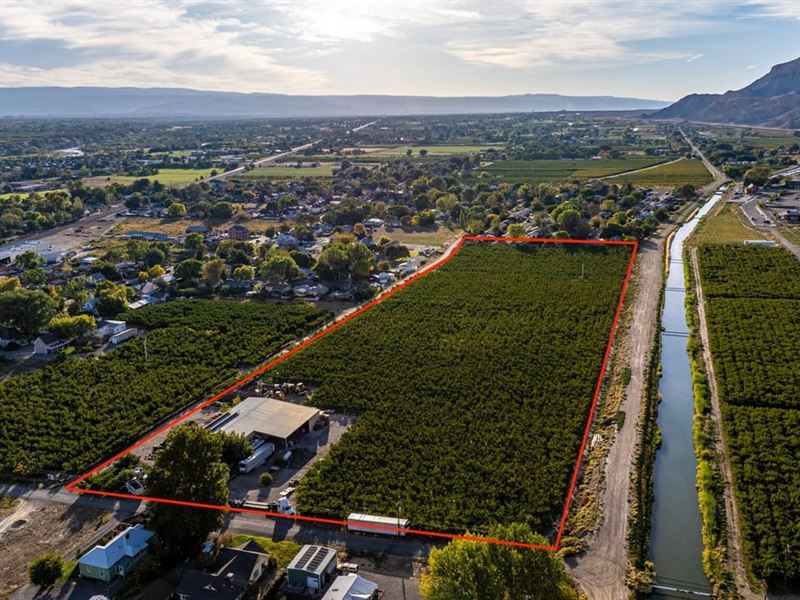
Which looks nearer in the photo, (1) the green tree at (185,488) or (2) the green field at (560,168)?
(1) the green tree at (185,488)

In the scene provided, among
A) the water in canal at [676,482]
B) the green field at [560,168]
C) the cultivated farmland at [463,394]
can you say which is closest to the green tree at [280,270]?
the cultivated farmland at [463,394]

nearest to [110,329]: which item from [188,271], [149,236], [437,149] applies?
[188,271]

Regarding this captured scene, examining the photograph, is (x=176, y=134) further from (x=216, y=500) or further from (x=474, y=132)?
(x=216, y=500)

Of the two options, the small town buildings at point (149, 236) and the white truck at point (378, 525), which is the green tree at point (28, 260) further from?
the white truck at point (378, 525)

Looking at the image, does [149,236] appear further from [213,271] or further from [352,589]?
[352,589]

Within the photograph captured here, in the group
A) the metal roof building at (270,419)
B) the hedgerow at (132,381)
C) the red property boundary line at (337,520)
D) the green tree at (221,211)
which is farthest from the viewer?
the green tree at (221,211)

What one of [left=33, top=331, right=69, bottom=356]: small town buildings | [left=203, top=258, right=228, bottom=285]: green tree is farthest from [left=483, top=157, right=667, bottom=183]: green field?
[left=33, top=331, right=69, bottom=356]: small town buildings

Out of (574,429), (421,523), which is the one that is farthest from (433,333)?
(421,523)
